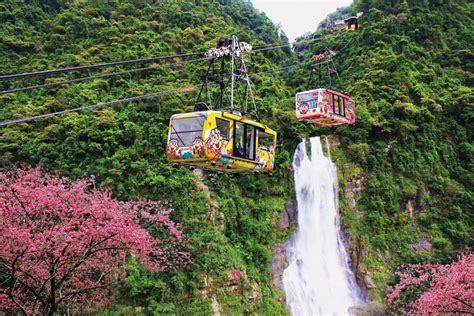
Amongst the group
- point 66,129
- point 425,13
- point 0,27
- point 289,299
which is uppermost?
point 425,13

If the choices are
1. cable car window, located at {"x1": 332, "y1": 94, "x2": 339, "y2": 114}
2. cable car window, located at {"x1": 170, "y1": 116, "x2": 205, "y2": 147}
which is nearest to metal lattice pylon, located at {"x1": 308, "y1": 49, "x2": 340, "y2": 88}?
cable car window, located at {"x1": 332, "y1": 94, "x2": 339, "y2": 114}

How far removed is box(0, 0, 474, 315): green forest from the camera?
67.8 feet

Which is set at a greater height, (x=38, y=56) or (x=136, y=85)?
(x=38, y=56)

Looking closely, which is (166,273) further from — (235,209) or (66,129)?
(66,129)

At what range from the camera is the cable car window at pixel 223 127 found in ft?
40.0

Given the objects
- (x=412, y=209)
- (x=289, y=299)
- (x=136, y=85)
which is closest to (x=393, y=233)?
(x=412, y=209)

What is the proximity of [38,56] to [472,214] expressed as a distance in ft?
86.6

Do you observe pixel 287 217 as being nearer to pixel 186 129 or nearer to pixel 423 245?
pixel 423 245

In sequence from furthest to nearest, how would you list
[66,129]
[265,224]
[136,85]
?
[136,85]
[265,224]
[66,129]

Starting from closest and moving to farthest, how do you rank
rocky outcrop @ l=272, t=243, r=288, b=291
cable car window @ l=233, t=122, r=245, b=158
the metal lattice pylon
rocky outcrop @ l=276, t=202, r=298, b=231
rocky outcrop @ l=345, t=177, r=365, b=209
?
cable car window @ l=233, t=122, r=245, b=158, the metal lattice pylon, rocky outcrop @ l=272, t=243, r=288, b=291, rocky outcrop @ l=276, t=202, r=298, b=231, rocky outcrop @ l=345, t=177, r=365, b=209

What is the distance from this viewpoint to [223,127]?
12.3 meters

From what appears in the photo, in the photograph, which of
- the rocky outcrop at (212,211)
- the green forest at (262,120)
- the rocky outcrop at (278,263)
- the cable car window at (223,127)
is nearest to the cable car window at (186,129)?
the cable car window at (223,127)

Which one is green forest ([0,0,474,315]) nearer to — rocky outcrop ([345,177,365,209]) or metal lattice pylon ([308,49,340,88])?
rocky outcrop ([345,177,365,209])

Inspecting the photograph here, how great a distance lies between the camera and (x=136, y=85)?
2638cm
